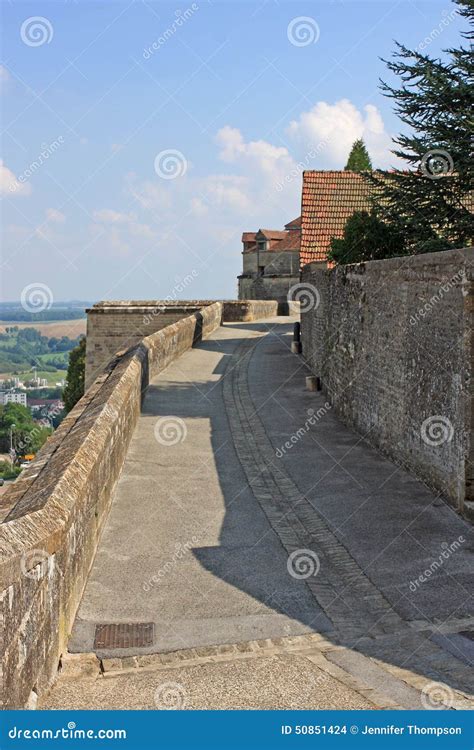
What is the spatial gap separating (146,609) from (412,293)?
19.1ft

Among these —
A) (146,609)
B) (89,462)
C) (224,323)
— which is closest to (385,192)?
(89,462)

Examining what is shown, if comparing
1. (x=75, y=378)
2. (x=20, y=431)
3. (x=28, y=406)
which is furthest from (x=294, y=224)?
(x=28, y=406)

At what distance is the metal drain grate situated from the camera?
6.27 metres

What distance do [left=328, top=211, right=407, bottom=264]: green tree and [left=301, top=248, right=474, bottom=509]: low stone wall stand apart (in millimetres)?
2284

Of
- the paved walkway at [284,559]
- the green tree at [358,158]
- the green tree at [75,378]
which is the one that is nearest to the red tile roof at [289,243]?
the green tree at [75,378]

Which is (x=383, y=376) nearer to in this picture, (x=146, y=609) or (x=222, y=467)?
(x=222, y=467)

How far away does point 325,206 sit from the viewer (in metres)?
27.8

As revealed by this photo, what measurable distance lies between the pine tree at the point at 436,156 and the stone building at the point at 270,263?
1488 inches

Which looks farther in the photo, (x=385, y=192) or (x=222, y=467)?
(x=385, y=192)

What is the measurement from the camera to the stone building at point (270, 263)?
187ft

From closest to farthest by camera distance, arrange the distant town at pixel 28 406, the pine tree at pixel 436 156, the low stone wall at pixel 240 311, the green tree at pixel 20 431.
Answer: the pine tree at pixel 436 156 → the low stone wall at pixel 240 311 → the distant town at pixel 28 406 → the green tree at pixel 20 431

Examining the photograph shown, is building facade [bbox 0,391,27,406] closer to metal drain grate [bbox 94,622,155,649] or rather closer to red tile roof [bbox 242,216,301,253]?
red tile roof [bbox 242,216,301,253]

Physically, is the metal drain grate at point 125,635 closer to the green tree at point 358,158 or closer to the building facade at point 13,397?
the green tree at point 358,158

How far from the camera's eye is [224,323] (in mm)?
36125
